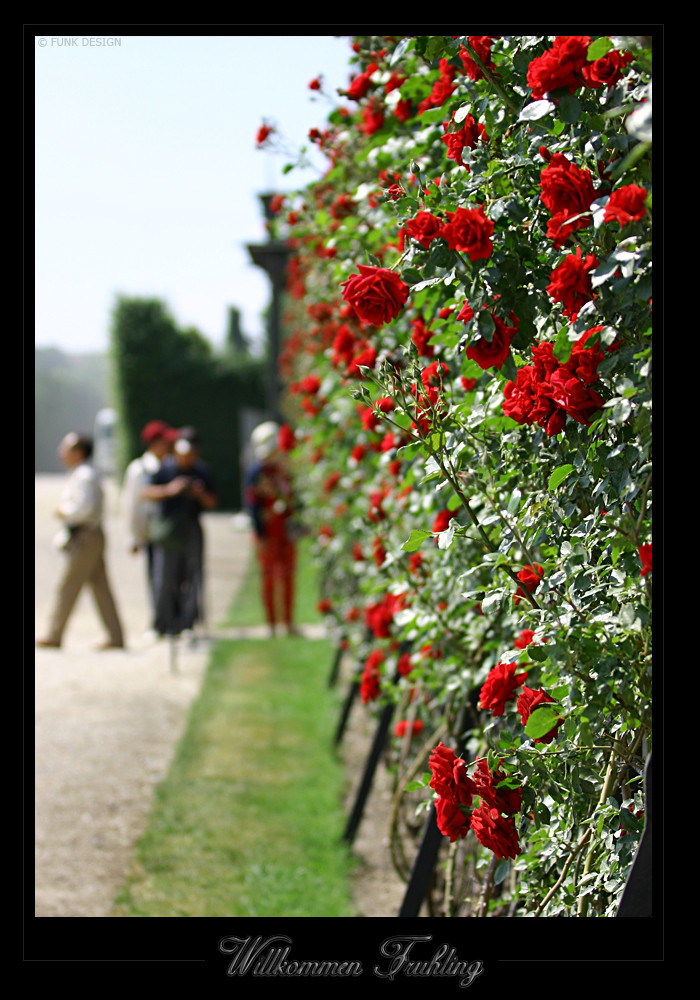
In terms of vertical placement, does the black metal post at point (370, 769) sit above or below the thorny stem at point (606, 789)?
below

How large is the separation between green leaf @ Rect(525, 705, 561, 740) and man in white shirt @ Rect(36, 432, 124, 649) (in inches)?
263

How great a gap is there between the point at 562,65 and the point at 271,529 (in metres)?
7.16

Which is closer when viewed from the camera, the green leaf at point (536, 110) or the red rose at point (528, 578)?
the green leaf at point (536, 110)

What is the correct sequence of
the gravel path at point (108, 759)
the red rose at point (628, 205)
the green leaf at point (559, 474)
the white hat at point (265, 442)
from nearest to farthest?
the red rose at point (628, 205)
the green leaf at point (559, 474)
the gravel path at point (108, 759)
the white hat at point (265, 442)

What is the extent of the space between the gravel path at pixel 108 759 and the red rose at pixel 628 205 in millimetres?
Result: 2679

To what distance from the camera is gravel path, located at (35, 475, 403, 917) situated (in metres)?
3.74

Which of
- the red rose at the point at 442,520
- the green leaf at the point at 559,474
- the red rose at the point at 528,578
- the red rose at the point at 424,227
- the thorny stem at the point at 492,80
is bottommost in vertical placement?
the red rose at the point at 528,578

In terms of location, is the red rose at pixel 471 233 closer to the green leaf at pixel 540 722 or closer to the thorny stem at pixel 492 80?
the thorny stem at pixel 492 80

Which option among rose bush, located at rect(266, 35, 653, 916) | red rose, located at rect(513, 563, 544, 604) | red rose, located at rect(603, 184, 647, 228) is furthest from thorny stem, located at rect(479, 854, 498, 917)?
red rose, located at rect(603, 184, 647, 228)

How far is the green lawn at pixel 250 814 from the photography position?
3.54 m

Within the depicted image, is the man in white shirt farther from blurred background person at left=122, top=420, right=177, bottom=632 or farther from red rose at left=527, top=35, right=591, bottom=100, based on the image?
red rose at left=527, top=35, right=591, bottom=100

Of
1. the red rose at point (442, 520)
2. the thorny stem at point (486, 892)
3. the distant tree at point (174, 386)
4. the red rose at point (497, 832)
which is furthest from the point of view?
the distant tree at point (174, 386)

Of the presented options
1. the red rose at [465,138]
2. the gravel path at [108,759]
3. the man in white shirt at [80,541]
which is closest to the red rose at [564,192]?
the red rose at [465,138]
